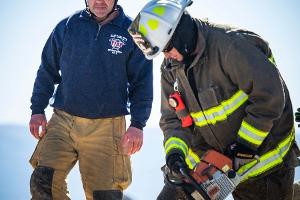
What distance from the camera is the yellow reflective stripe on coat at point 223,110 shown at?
4.20m

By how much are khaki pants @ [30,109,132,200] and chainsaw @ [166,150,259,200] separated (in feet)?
3.89

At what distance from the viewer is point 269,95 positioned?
393cm

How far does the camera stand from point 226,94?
422 centimetres

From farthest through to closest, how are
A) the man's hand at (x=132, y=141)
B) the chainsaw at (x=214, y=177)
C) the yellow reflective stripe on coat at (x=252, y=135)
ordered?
the man's hand at (x=132, y=141), the yellow reflective stripe on coat at (x=252, y=135), the chainsaw at (x=214, y=177)

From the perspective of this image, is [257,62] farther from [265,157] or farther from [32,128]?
[32,128]

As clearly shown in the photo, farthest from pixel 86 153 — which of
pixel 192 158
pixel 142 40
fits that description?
pixel 142 40

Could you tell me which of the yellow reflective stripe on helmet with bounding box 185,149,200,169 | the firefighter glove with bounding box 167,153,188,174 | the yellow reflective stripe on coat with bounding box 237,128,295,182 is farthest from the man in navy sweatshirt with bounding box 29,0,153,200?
the yellow reflective stripe on coat with bounding box 237,128,295,182

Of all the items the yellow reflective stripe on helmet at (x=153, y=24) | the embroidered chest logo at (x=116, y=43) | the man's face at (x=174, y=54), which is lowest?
A: the embroidered chest logo at (x=116, y=43)

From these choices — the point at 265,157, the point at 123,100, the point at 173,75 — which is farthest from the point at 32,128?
the point at 265,157

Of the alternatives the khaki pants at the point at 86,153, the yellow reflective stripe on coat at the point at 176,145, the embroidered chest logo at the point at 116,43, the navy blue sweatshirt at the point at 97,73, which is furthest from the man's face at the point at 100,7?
the yellow reflective stripe on coat at the point at 176,145

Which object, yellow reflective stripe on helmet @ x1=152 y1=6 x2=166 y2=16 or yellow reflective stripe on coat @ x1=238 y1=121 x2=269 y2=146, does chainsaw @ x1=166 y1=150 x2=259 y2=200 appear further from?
yellow reflective stripe on helmet @ x1=152 y1=6 x2=166 y2=16

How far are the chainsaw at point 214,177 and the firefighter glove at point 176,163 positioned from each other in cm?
A: 8

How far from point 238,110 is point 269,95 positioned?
0.40 metres

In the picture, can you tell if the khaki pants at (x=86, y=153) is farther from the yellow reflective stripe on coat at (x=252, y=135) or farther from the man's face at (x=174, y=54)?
the yellow reflective stripe on coat at (x=252, y=135)
